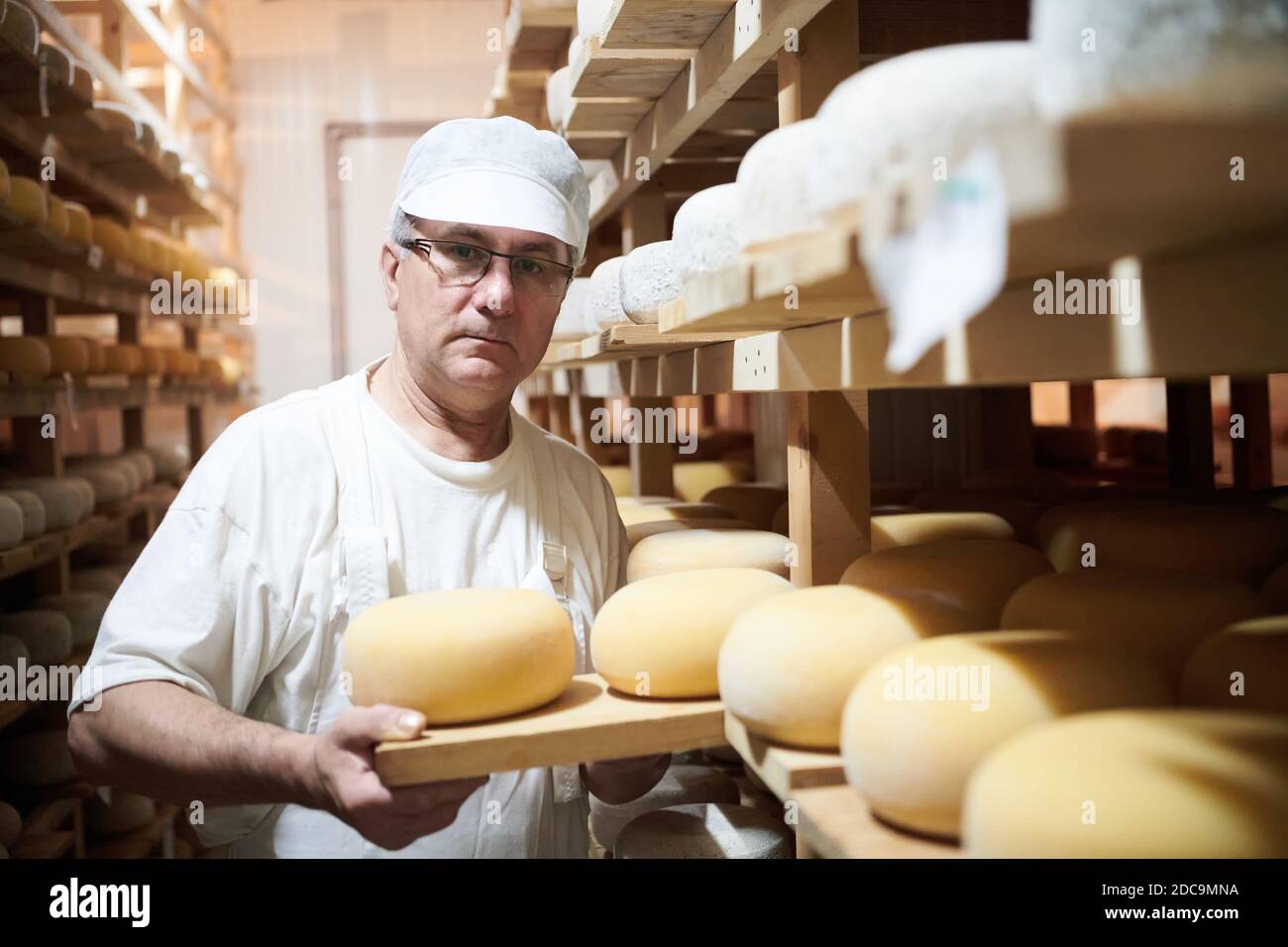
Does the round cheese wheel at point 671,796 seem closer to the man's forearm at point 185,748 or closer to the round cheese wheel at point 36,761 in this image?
the man's forearm at point 185,748

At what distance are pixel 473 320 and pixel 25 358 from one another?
2.20 meters

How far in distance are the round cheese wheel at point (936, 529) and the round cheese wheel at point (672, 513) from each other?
51cm

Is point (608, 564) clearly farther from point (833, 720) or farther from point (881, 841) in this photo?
point (881, 841)

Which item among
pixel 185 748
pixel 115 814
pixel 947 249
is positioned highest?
pixel 947 249

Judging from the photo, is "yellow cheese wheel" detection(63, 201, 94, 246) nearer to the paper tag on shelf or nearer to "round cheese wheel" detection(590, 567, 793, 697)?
"round cheese wheel" detection(590, 567, 793, 697)

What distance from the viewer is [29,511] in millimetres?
2973

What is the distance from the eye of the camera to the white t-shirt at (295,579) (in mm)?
1382

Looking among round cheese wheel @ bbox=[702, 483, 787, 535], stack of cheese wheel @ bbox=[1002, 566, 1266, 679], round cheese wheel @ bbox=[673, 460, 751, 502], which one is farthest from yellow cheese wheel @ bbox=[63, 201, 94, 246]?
stack of cheese wheel @ bbox=[1002, 566, 1266, 679]

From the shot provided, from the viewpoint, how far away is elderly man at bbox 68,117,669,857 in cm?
134

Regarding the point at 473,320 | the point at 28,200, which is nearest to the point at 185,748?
the point at 473,320

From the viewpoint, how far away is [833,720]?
91cm

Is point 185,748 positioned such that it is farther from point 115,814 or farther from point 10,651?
point 115,814

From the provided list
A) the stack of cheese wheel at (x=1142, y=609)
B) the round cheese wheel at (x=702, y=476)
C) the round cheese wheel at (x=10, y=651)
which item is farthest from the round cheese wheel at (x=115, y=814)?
the stack of cheese wheel at (x=1142, y=609)
